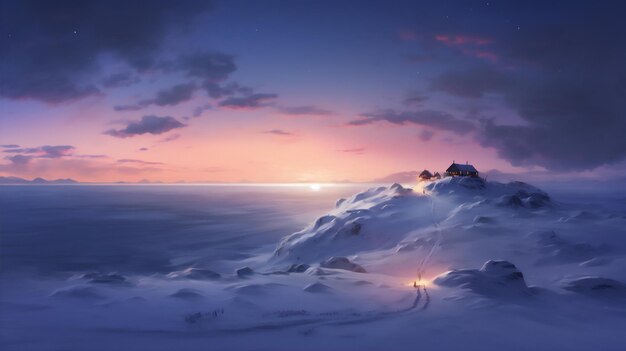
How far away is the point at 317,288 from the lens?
974 inches

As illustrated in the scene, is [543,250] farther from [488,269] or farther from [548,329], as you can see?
[548,329]

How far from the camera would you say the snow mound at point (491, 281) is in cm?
2450

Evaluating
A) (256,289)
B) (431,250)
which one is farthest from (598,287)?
(256,289)

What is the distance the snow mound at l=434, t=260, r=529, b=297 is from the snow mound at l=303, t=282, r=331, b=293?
28.3 feet

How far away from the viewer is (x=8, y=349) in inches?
557

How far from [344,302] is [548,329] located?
10.7 meters

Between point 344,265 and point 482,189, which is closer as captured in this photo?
point 344,265

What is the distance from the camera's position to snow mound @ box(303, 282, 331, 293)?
24483mm

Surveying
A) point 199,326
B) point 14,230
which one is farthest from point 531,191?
point 14,230

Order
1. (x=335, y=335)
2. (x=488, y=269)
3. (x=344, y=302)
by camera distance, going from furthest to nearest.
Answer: (x=488, y=269)
(x=344, y=302)
(x=335, y=335)

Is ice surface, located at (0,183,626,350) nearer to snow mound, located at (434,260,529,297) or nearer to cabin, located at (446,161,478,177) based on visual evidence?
snow mound, located at (434,260,529,297)

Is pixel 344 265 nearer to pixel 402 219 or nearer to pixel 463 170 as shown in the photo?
pixel 402 219

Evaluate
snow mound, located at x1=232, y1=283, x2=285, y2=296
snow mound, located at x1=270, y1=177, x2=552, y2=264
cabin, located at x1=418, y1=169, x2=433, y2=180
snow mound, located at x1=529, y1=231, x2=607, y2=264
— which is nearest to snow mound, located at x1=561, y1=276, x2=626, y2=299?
snow mound, located at x1=529, y1=231, x2=607, y2=264

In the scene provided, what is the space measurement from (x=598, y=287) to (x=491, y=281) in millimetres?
8048
